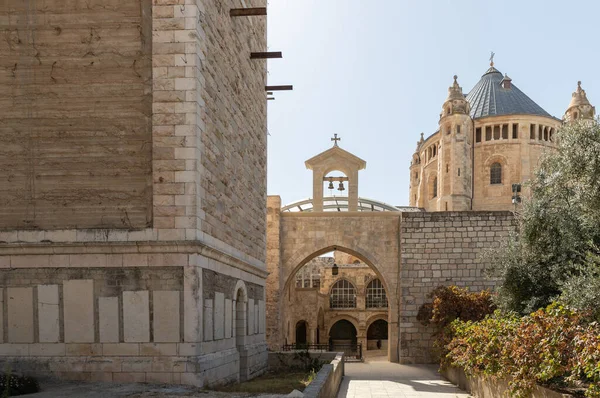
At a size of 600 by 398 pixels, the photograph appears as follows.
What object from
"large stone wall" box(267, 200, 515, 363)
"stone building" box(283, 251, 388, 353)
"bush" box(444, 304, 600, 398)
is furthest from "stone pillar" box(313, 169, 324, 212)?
"stone building" box(283, 251, 388, 353)

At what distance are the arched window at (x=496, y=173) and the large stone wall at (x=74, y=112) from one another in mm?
34125

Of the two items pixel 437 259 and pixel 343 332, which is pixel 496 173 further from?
pixel 437 259

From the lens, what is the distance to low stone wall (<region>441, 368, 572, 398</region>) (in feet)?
23.5

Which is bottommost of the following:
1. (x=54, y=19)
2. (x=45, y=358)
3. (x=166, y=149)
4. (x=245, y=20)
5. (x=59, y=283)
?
(x=45, y=358)

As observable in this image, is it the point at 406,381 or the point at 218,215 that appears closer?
the point at 218,215

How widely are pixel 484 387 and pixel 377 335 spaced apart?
91.2 ft

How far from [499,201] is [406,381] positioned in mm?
25764

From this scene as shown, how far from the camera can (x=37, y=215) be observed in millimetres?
7809

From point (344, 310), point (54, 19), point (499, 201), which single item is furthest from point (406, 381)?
point (499, 201)

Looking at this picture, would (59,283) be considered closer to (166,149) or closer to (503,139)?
(166,149)

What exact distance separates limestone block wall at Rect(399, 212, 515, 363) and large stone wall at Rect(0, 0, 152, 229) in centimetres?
1231

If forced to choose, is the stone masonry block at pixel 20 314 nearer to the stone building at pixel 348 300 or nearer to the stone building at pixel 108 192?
the stone building at pixel 108 192

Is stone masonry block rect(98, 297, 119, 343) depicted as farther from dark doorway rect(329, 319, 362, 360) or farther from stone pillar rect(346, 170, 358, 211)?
dark doorway rect(329, 319, 362, 360)

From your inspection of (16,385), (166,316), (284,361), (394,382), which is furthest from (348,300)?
(16,385)
